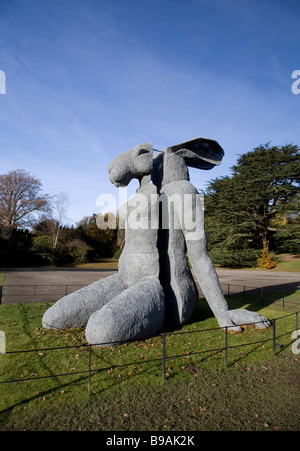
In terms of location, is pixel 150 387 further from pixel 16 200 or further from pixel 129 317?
pixel 16 200

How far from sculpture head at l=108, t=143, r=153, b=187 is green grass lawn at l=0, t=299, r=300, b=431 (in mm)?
3553

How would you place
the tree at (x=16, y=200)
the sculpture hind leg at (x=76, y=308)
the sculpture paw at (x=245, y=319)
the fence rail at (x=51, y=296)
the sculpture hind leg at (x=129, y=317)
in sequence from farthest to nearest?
the tree at (x=16, y=200) < the fence rail at (x=51, y=296) < the sculpture paw at (x=245, y=319) < the sculpture hind leg at (x=76, y=308) < the sculpture hind leg at (x=129, y=317)

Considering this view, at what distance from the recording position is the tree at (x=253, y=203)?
29.8 meters

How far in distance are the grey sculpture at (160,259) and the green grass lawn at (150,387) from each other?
0.53m

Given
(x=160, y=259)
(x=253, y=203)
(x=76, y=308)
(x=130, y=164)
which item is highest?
(x=253, y=203)

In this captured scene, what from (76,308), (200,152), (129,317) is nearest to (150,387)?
(129,317)

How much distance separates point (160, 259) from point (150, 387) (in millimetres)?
3246

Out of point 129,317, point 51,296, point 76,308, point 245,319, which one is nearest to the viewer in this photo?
point 129,317

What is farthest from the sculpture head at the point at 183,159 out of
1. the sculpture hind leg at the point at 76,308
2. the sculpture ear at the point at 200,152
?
the sculpture hind leg at the point at 76,308

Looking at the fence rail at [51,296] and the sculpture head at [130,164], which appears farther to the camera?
the fence rail at [51,296]

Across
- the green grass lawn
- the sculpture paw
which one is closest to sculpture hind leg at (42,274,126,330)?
the green grass lawn

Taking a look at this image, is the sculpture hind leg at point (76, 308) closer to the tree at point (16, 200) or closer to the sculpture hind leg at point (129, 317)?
the sculpture hind leg at point (129, 317)

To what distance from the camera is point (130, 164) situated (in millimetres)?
7148
